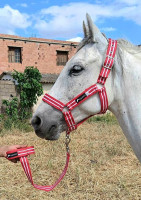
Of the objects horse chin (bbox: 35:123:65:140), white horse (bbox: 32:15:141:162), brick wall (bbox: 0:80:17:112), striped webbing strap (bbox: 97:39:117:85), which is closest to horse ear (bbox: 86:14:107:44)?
white horse (bbox: 32:15:141:162)

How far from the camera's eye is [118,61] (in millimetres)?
1870

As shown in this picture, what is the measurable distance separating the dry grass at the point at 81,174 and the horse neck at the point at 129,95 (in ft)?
6.98

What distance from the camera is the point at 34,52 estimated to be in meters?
19.8

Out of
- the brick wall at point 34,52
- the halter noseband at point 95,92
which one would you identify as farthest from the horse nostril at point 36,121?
the brick wall at point 34,52

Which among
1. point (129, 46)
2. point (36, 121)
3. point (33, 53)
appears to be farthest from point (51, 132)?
point (33, 53)

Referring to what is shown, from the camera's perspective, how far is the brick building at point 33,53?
19031 mm

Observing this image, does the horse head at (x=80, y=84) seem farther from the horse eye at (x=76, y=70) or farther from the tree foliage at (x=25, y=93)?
the tree foliage at (x=25, y=93)

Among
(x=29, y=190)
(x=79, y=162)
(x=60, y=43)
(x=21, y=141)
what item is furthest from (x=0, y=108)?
(x=60, y=43)

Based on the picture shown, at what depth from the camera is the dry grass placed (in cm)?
370

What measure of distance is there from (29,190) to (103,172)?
59.4 inches

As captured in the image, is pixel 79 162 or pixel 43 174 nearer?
pixel 43 174

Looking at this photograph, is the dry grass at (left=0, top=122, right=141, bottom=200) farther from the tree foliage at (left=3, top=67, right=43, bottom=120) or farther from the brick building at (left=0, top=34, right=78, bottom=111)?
the brick building at (left=0, top=34, right=78, bottom=111)

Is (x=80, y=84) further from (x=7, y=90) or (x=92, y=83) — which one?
(x=7, y=90)

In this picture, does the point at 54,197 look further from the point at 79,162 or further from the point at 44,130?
the point at 44,130
